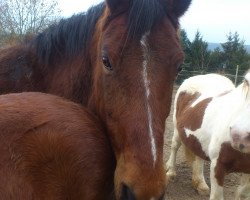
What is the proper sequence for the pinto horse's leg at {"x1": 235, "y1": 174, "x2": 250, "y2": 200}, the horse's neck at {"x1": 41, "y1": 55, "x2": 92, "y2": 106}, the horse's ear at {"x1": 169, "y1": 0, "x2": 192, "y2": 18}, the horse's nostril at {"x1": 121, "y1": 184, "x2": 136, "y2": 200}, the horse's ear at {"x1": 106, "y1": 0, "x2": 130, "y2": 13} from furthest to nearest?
the pinto horse's leg at {"x1": 235, "y1": 174, "x2": 250, "y2": 200} → the horse's neck at {"x1": 41, "y1": 55, "x2": 92, "y2": 106} → the horse's ear at {"x1": 169, "y1": 0, "x2": 192, "y2": 18} → the horse's ear at {"x1": 106, "y1": 0, "x2": 130, "y2": 13} → the horse's nostril at {"x1": 121, "y1": 184, "x2": 136, "y2": 200}

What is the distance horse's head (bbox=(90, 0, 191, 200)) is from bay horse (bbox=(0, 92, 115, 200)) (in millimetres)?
168

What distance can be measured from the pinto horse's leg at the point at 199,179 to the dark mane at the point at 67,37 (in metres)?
3.90

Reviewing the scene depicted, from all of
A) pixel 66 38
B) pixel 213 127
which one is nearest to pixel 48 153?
pixel 66 38

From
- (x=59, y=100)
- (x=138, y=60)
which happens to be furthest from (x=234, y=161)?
(x=59, y=100)

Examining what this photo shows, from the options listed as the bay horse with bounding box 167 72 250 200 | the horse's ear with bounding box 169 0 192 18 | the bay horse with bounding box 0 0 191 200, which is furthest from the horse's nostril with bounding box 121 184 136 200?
the bay horse with bounding box 167 72 250 200

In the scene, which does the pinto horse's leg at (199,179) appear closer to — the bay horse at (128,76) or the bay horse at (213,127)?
the bay horse at (213,127)

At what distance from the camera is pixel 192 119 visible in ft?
18.4

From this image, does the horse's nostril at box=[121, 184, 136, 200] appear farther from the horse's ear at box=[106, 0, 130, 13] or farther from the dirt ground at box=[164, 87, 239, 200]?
the dirt ground at box=[164, 87, 239, 200]

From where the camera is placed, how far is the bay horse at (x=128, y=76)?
158 cm

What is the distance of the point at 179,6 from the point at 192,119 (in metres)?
3.62

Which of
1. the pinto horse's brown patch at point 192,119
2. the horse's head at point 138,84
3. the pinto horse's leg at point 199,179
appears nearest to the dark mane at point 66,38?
the horse's head at point 138,84

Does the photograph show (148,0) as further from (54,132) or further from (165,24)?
(54,132)

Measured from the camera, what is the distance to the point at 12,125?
1.34 m

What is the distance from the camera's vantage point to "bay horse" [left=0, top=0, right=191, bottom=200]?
158 centimetres
